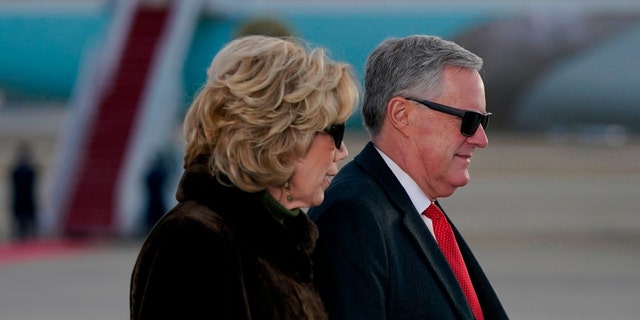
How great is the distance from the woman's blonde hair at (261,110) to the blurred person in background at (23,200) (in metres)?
12.1

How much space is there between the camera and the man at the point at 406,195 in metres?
2.20

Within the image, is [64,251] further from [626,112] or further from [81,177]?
[626,112]

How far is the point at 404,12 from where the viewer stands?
19094mm

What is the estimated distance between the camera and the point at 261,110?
2018mm

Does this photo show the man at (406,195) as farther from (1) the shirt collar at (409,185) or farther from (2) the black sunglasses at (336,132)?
(2) the black sunglasses at (336,132)

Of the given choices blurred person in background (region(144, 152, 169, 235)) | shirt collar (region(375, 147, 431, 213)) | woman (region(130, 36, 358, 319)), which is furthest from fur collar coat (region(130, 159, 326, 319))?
blurred person in background (region(144, 152, 169, 235))

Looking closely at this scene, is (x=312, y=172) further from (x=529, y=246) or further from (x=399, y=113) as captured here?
(x=529, y=246)

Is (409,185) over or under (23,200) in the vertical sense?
over

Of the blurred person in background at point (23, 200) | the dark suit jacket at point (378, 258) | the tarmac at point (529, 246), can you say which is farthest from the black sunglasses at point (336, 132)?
the blurred person in background at point (23, 200)

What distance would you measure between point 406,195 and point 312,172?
304mm

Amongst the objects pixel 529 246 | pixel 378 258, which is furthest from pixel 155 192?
pixel 378 258

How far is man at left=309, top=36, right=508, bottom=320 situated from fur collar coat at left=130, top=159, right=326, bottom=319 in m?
0.08

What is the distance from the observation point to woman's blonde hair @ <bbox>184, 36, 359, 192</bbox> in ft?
6.63

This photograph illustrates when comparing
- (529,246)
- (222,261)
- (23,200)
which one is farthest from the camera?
(23,200)
